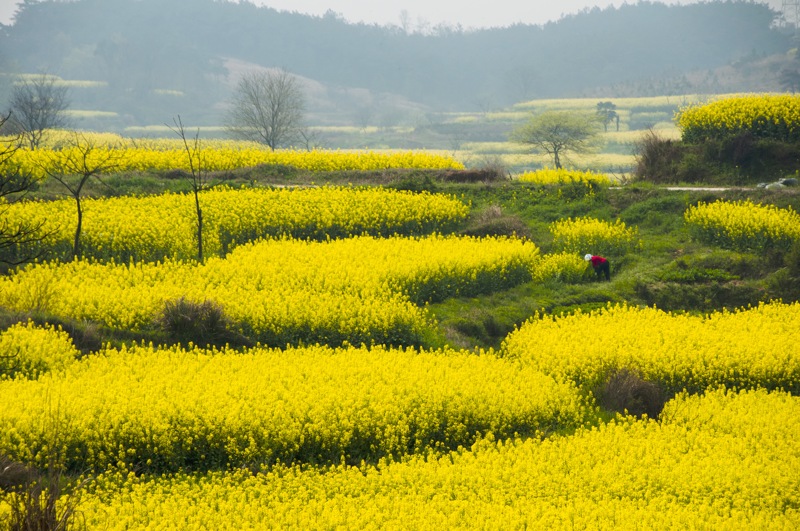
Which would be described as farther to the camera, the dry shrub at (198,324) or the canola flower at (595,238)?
the canola flower at (595,238)

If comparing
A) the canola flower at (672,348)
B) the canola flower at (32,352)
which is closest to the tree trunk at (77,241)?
the canola flower at (32,352)

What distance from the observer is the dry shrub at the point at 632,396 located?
13945mm

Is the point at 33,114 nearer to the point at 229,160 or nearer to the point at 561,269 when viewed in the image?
the point at 229,160

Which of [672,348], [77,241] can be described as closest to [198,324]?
[77,241]

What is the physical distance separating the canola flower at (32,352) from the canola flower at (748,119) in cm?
2539

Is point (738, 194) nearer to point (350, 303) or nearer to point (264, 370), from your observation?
point (350, 303)

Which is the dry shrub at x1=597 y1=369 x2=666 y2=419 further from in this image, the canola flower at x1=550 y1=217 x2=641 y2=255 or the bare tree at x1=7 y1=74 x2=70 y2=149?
the bare tree at x1=7 y1=74 x2=70 y2=149

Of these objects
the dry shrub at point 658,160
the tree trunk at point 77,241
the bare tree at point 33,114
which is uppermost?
the bare tree at point 33,114

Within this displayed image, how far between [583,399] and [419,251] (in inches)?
333

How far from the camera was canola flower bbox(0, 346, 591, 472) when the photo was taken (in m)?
11.2

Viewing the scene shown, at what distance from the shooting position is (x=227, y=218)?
79.3ft

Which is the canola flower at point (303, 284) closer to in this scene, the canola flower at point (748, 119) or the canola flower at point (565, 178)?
the canola flower at point (565, 178)

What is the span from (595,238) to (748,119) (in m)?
11.1

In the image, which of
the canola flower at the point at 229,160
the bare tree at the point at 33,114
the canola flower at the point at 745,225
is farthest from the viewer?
the bare tree at the point at 33,114
